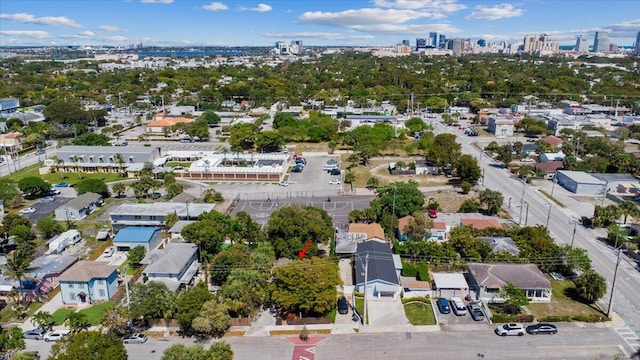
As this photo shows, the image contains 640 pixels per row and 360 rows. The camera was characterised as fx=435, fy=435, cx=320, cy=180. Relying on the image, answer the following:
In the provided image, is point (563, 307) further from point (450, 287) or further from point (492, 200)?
point (492, 200)

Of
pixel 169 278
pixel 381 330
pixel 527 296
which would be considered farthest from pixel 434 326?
pixel 169 278

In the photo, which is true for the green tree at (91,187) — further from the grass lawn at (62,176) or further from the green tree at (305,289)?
the green tree at (305,289)

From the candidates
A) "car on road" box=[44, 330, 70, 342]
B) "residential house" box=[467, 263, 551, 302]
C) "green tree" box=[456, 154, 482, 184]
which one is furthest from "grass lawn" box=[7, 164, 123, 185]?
"residential house" box=[467, 263, 551, 302]

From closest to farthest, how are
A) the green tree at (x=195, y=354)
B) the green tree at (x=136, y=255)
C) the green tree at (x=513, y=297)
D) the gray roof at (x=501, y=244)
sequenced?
the green tree at (x=195, y=354) → the green tree at (x=513, y=297) → the gray roof at (x=501, y=244) → the green tree at (x=136, y=255)

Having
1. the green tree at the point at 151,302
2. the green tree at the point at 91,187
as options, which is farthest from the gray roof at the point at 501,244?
the green tree at the point at 91,187

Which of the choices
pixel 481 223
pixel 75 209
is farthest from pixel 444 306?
pixel 75 209

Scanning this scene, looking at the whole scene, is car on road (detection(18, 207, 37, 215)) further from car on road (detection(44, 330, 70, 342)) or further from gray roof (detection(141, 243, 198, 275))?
car on road (detection(44, 330, 70, 342))
